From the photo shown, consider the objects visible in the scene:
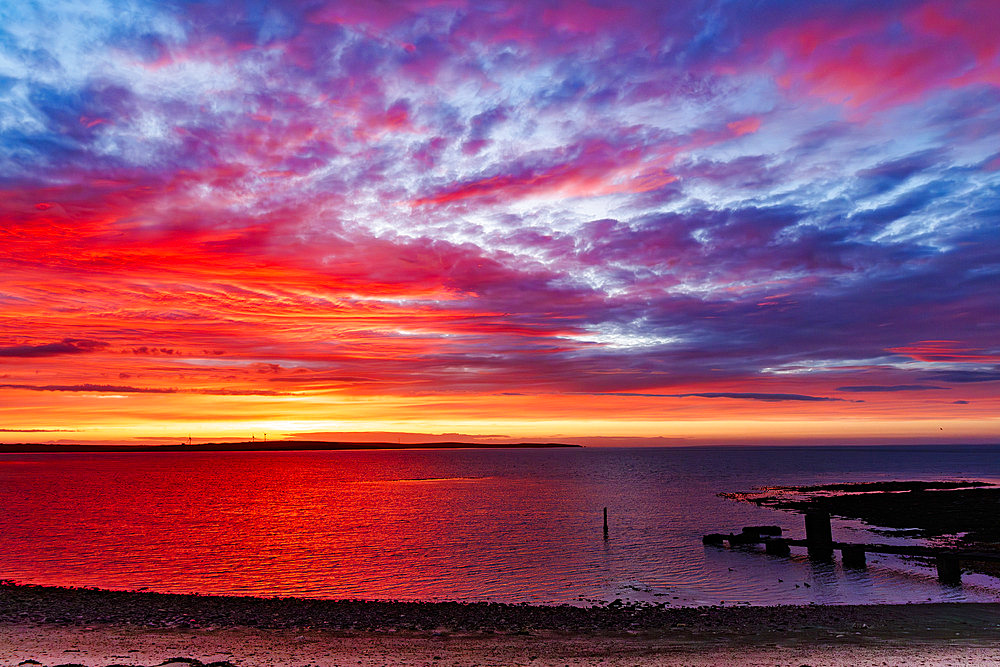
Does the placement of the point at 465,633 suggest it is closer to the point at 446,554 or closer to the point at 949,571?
the point at 446,554

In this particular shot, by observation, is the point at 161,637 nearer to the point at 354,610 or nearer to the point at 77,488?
the point at 354,610

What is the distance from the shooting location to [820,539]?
134ft

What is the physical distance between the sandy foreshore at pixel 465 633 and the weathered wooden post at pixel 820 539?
48.5ft

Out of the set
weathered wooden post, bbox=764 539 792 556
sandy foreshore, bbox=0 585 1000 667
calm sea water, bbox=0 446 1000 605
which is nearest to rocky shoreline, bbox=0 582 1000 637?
sandy foreshore, bbox=0 585 1000 667

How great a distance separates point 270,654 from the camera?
17.9m

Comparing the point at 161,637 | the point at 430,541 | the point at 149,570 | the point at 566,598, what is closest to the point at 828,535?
the point at 566,598

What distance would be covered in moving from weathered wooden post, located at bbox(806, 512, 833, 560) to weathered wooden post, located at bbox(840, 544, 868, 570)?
1978 mm

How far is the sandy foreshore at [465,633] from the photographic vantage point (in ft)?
57.1

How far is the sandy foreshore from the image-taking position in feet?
57.1

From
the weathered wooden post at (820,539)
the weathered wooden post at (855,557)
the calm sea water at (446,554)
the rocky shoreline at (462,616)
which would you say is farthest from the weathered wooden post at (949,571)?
the weathered wooden post at (820,539)

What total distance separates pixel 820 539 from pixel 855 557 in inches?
120

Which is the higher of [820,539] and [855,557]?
[820,539]

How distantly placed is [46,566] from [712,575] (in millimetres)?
36679

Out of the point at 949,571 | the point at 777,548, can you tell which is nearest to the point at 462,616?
the point at 949,571
